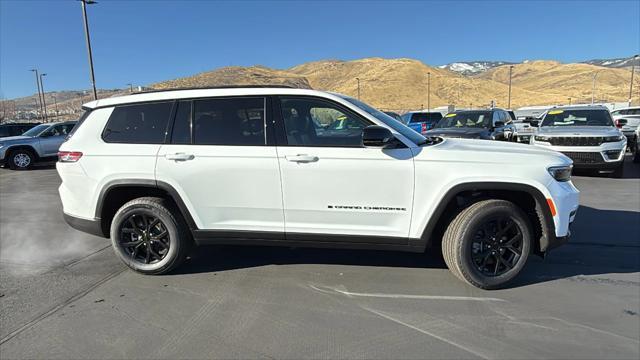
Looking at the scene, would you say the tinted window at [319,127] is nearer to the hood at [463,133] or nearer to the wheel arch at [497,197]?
the wheel arch at [497,197]

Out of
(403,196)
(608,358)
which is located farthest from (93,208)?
(608,358)

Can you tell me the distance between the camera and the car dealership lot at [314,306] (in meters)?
2.92

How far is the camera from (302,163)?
377 centimetres

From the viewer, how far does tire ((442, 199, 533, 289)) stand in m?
3.65

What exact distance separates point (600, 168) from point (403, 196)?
7837mm

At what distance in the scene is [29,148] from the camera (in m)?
14.2

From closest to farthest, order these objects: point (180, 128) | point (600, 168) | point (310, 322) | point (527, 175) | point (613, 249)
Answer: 1. point (310, 322)
2. point (527, 175)
3. point (180, 128)
4. point (613, 249)
5. point (600, 168)

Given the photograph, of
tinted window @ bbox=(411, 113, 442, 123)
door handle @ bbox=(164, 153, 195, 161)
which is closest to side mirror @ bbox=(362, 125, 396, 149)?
door handle @ bbox=(164, 153, 195, 161)

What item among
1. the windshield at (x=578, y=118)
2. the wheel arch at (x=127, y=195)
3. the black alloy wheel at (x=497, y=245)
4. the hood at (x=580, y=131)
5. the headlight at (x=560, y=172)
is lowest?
the black alloy wheel at (x=497, y=245)

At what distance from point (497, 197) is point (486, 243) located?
45cm

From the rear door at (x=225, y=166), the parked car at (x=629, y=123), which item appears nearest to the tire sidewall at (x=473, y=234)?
the rear door at (x=225, y=166)

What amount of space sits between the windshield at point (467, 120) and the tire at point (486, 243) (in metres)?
9.21

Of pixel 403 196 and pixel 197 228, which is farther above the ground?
pixel 403 196

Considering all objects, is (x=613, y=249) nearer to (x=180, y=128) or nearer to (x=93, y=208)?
(x=180, y=128)
